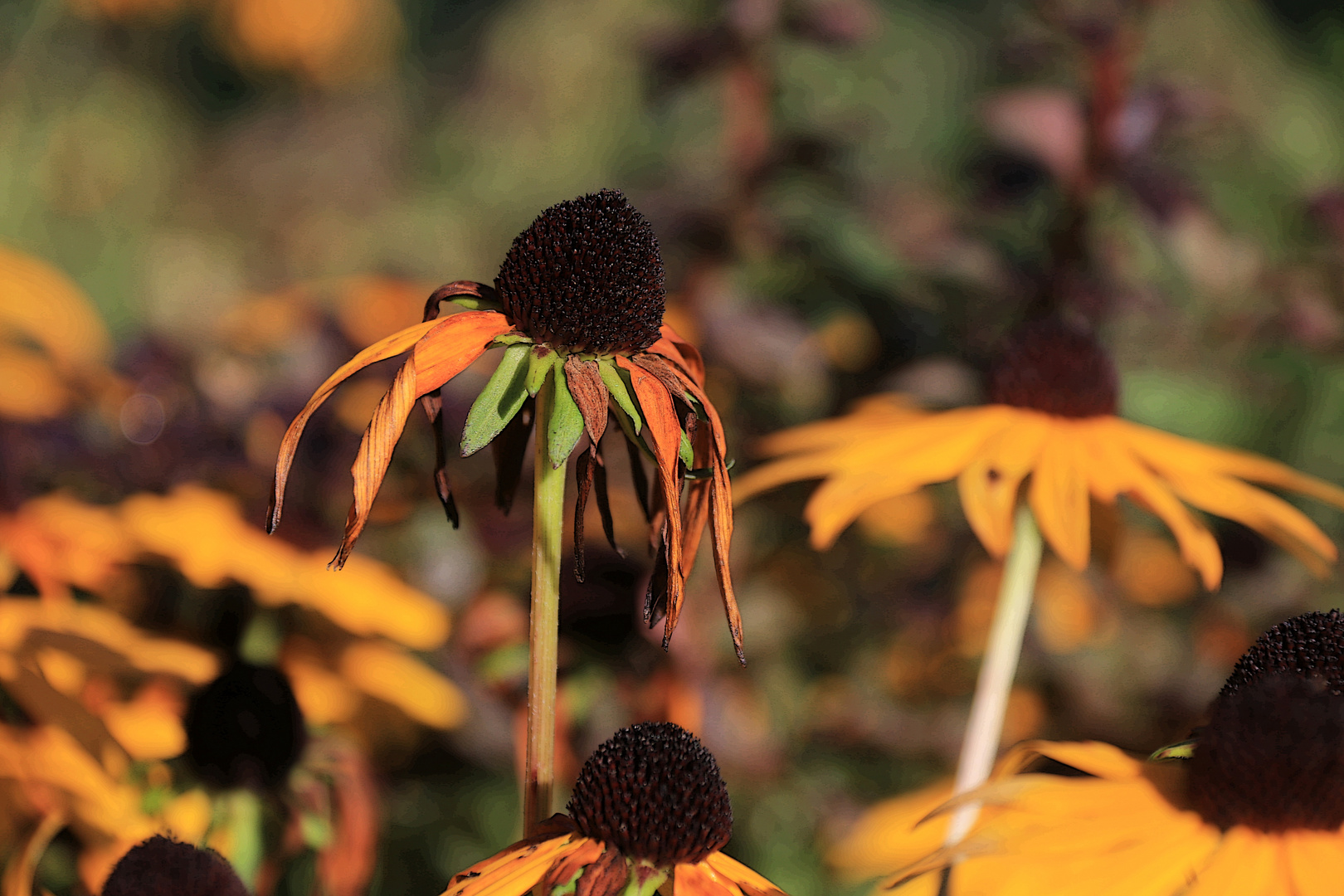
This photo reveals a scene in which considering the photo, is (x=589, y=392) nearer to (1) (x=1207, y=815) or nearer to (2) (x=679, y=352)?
(2) (x=679, y=352)

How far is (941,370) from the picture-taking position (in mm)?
1054

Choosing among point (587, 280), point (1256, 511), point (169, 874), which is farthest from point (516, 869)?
point (1256, 511)

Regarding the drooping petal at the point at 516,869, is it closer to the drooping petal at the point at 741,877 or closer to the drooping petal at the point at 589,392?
the drooping petal at the point at 741,877

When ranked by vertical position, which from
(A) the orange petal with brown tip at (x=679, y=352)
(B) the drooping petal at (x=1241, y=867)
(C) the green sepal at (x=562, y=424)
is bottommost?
(B) the drooping petal at (x=1241, y=867)

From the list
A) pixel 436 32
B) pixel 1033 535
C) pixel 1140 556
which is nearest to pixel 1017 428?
pixel 1033 535

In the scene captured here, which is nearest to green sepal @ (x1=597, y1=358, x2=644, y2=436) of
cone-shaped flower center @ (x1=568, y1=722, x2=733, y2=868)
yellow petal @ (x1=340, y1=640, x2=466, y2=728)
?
cone-shaped flower center @ (x1=568, y1=722, x2=733, y2=868)

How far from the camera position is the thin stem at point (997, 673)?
67 centimetres

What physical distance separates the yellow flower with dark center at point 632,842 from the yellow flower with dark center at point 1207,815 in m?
0.09

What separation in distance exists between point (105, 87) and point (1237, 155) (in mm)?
3071

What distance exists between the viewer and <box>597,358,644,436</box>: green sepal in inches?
20.7

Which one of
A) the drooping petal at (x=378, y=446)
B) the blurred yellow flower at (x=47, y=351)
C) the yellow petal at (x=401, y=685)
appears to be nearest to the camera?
the drooping petal at (x=378, y=446)

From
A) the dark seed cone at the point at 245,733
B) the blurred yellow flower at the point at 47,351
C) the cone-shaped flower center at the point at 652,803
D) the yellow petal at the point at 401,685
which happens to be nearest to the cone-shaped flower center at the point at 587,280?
the cone-shaped flower center at the point at 652,803

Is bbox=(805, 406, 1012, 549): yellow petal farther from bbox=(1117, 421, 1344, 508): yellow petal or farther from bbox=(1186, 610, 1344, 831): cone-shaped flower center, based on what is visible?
bbox=(1186, 610, 1344, 831): cone-shaped flower center

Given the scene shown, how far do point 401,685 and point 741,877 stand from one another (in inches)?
22.9
